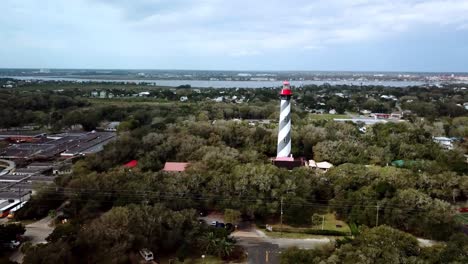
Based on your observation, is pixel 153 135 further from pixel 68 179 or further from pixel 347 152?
pixel 347 152

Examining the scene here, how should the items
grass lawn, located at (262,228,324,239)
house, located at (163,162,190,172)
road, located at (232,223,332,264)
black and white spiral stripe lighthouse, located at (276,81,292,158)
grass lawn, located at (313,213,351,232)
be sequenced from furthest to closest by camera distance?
black and white spiral stripe lighthouse, located at (276,81,292,158)
house, located at (163,162,190,172)
grass lawn, located at (313,213,351,232)
grass lawn, located at (262,228,324,239)
road, located at (232,223,332,264)

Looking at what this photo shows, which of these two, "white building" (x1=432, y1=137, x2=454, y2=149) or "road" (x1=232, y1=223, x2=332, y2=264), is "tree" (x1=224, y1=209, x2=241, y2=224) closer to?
"road" (x1=232, y1=223, x2=332, y2=264)

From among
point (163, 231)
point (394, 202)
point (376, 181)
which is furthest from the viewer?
point (376, 181)

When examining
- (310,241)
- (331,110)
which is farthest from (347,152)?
(331,110)

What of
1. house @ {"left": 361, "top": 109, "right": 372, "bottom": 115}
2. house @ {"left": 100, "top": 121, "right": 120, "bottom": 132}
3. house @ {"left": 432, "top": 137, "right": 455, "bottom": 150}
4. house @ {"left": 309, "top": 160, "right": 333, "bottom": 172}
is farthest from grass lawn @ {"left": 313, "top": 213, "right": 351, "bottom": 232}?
house @ {"left": 361, "top": 109, "right": 372, "bottom": 115}

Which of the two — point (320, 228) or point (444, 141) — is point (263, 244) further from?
point (444, 141)

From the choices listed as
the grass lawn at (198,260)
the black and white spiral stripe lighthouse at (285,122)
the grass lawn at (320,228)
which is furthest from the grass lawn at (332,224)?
the black and white spiral stripe lighthouse at (285,122)
